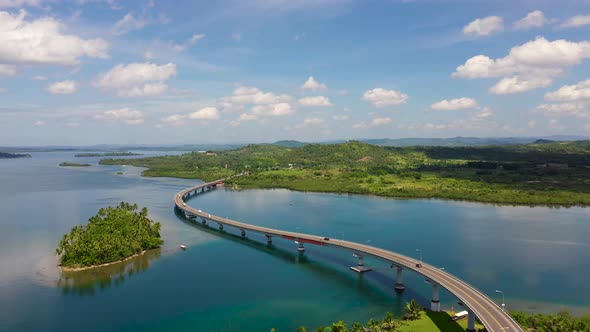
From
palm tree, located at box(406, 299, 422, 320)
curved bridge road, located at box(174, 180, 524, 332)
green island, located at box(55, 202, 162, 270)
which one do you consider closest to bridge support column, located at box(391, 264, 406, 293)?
curved bridge road, located at box(174, 180, 524, 332)

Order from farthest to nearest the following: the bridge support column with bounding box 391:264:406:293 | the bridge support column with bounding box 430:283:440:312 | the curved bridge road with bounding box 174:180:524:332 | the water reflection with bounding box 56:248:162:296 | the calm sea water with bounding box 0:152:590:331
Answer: the water reflection with bounding box 56:248:162:296 < the bridge support column with bounding box 391:264:406:293 < the calm sea water with bounding box 0:152:590:331 < the bridge support column with bounding box 430:283:440:312 < the curved bridge road with bounding box 174:180:524:332

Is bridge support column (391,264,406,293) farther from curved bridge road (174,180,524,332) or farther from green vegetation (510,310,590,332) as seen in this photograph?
green vegetation (510,310,590,332)

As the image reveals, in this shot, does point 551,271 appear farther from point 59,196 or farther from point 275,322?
point 59,196

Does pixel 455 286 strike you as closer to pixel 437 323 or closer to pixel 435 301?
pixel 435 301

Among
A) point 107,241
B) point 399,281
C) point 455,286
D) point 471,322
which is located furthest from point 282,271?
point 471,322

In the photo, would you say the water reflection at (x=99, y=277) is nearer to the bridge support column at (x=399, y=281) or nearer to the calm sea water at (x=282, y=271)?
the calm sea water at (x=282, y=271)

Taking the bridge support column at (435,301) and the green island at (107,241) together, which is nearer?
the bridge support column at (435,301)

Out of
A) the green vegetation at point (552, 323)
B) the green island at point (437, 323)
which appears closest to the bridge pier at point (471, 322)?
the green island at point (437, 323)

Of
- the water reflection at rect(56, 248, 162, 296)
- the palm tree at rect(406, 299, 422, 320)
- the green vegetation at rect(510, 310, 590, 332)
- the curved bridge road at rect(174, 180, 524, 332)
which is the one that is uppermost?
the curved bridge road at rect(174, 180, 524, 332)
